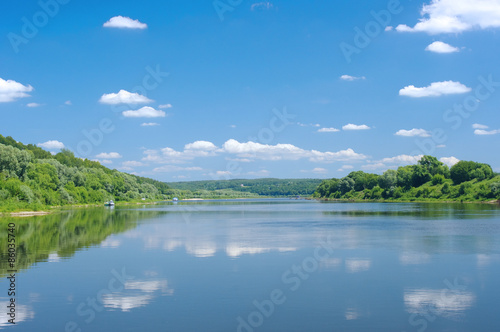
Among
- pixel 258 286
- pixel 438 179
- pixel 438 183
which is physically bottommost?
pixel 258 286

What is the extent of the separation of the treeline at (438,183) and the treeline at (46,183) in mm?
96491

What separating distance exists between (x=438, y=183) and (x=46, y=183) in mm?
116977

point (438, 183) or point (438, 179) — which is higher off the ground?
point (438, 179)

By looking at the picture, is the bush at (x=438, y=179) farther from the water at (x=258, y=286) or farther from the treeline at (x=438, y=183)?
the water at (x=258, y=286)

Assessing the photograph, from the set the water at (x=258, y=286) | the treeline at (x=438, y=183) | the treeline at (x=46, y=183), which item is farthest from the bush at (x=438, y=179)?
the water at (x=258, y=286)

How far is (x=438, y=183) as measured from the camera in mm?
146625

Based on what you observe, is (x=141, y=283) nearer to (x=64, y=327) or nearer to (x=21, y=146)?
(x=64, y=327)

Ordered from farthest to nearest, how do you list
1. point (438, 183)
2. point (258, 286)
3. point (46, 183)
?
point (438, 183) < point (46, 183) < point (258, 286)

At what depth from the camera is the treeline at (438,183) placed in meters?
123

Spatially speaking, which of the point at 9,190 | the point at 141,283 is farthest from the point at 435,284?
the point at 9,190

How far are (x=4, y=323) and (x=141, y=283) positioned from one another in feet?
20.8

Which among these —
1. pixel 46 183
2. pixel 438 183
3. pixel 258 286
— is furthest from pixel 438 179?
pixel 258 286

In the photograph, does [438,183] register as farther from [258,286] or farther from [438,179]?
[258,286]

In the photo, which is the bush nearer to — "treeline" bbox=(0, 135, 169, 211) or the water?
"treeline" bbox=(0, 135, 169, 211)
